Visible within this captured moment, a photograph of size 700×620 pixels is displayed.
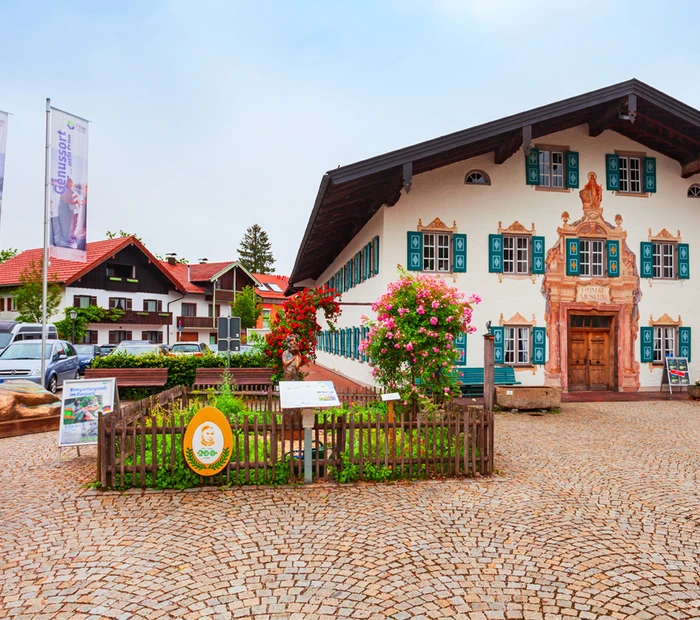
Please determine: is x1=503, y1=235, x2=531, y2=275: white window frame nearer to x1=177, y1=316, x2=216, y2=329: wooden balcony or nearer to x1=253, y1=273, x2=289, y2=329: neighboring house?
x1=177, y1=316, x2=216, y2=329: wooden balcony

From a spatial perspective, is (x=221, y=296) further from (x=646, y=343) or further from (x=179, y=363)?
(x=646, y=343)

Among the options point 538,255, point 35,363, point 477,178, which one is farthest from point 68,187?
point 538,255

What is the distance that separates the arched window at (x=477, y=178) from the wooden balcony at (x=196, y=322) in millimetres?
36924

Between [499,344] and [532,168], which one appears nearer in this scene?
[499,344]

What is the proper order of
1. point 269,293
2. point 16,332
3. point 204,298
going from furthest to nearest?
point 269,293 → point 204,298 → point 16,332

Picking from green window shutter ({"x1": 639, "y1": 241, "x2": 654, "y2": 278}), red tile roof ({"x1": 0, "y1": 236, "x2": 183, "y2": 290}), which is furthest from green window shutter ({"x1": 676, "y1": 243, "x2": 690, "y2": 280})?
red tile roof ({"x1": 0, "y1": 236, "x2": 183, "y2": 290})

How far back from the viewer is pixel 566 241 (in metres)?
17.3

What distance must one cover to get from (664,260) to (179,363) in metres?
15.3

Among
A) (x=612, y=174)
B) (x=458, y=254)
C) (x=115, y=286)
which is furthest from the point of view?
(x=115, y=286)

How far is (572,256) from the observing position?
17.3 m

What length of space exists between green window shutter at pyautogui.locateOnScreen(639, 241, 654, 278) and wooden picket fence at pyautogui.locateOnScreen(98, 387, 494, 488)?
12487 millimetres

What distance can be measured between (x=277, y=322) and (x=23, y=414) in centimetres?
543

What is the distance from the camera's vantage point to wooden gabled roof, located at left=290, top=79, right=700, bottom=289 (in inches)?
575

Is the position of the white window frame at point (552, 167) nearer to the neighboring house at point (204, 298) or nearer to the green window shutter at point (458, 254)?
the green window shutter at point (458, 254)
